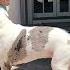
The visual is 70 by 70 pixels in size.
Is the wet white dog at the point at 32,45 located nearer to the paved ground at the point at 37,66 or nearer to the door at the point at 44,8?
the paved ground at the point at 37,66

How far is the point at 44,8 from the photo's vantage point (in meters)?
7.96

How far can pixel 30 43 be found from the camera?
240 cm

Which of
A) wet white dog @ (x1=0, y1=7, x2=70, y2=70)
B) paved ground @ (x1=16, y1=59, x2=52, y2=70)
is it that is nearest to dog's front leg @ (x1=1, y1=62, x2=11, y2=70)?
wet white dog @ (x1=0, y1=7, x2=70, y2=70)

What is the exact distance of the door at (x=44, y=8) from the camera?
7.81 meters

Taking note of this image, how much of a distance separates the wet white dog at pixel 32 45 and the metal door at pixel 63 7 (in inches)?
213

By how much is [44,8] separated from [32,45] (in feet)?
18.5

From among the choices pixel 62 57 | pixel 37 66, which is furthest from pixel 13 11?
pixel 62 57

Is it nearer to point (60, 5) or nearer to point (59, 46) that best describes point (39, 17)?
point (60, 5)

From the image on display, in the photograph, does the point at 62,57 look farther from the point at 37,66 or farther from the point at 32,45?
the point at 37,66

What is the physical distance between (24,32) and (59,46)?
1.14 ft

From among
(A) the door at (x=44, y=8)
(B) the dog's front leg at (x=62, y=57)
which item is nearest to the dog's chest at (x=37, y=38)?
(B) the dog's front leg at (x=62, y=57)

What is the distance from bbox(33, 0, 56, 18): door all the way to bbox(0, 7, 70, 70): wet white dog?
5.18 m

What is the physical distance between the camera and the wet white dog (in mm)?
2279

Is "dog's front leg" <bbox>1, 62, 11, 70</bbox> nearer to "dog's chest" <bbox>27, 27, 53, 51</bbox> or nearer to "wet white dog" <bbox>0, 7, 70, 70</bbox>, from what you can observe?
"wet white dog" <bbox>0, 7, 70, 70</bbox>
